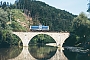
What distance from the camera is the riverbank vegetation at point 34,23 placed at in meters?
74.7

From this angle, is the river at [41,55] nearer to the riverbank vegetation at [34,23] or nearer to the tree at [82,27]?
the tree at [82,27]

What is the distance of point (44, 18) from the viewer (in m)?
134

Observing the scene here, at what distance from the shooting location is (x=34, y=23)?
12800cm

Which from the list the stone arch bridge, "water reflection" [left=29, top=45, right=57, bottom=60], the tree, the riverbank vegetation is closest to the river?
"water reflection" [left=29, top=45, right=57, bottom=60]

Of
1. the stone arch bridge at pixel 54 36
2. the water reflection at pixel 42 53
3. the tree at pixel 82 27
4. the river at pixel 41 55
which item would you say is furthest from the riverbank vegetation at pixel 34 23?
the river at pixel 41 55

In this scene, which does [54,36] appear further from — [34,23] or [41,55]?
[34,23]

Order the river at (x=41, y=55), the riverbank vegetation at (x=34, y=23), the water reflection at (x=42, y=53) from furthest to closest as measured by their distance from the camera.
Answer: the riverbank vegetation at (x=34, y=23) → the water reflection at (x=42, y=53) → the river at (x=41, y=55)

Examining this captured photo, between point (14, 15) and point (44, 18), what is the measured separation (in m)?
17.5

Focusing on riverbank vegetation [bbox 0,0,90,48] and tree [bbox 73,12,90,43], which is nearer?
tree [bbox 73,12,90,43]

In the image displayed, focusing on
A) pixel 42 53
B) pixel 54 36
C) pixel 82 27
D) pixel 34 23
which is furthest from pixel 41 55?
pixel 34 23

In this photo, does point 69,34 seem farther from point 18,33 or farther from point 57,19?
point 57,19

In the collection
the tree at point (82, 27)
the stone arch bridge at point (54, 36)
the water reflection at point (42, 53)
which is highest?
the tree at point (82, 27)

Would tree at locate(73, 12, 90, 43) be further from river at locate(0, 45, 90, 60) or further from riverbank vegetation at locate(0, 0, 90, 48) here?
river at locate(0, 45, 90, 60)

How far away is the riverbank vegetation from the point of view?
245 ft
